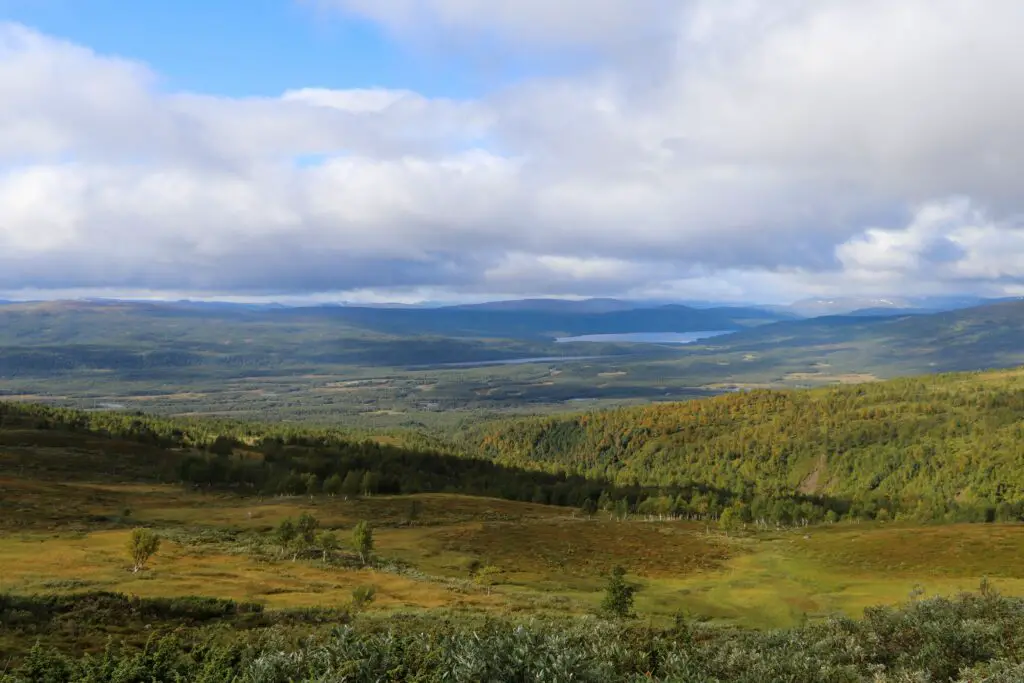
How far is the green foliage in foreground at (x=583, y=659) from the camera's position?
13.9m

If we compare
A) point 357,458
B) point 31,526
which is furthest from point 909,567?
point 357,458

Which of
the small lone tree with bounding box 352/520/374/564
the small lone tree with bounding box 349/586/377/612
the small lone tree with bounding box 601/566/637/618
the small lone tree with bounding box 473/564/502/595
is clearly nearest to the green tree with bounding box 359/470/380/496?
the small lone tree with bounding box 473/564/502/595

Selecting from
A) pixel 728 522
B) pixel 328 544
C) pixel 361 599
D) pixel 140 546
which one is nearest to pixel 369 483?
pixel 328 544

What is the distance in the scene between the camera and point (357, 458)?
160375 millimetres

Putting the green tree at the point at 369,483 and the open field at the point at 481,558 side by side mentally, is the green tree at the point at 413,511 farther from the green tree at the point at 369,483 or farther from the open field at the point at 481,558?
the green tree at the point at 369,483

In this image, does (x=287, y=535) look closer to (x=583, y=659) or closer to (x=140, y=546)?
(x=140, y=546)

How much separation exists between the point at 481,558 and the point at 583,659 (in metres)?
59.5

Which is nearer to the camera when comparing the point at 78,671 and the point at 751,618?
the point at 78,671

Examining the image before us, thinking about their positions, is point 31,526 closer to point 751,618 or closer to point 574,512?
point 751,618

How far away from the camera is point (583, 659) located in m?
14.3

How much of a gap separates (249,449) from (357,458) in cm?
3383

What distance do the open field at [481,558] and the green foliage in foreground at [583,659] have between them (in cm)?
2058

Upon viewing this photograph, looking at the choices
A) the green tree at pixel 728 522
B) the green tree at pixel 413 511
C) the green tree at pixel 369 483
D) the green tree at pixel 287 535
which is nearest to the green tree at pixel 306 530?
the green tree at pixel 287 535

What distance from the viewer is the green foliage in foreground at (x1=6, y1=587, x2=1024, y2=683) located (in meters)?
13.9
